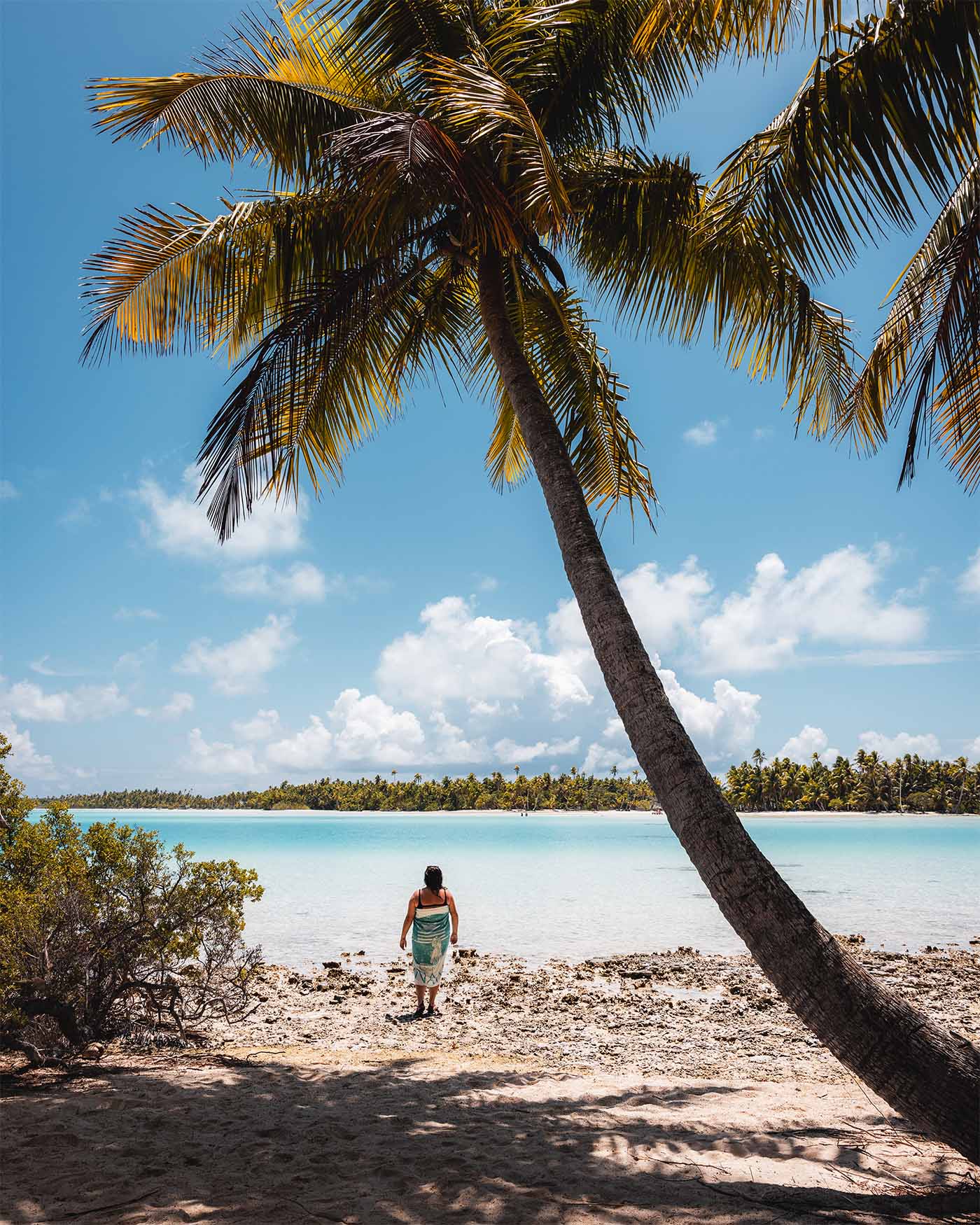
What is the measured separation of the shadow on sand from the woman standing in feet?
7.67

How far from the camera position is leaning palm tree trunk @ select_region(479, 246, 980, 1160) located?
3.32 m

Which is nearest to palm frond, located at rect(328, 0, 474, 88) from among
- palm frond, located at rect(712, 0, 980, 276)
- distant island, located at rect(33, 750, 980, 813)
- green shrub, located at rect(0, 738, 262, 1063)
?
palm frond, located at rect(712, 0, 980, 276)

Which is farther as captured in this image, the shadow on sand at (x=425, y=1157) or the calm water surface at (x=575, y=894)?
the calm water surface at (x=575, y=894)

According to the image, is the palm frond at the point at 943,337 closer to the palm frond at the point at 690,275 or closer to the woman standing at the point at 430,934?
the palm frond at the point at 690,275

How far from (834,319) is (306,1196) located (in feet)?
22.0

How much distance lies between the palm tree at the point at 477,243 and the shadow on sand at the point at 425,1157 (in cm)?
163

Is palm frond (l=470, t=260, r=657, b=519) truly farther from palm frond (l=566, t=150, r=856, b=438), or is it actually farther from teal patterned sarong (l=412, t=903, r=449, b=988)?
teal patterned sarong (l=412, t=903, r=449, b=988)

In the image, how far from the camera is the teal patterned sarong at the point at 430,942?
26.6ft

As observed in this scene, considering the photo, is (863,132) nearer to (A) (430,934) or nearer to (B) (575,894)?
(A) (430,934)

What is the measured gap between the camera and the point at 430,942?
813 cm

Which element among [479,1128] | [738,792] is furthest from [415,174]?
[738,792]

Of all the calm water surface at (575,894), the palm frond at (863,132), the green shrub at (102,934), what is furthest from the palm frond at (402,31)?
the calm water surface at (575,894)

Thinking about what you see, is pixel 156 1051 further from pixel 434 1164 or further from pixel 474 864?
pixel 474 864

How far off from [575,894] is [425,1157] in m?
15.4
